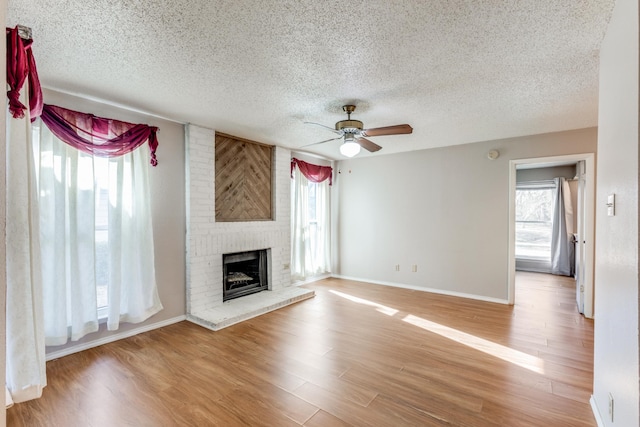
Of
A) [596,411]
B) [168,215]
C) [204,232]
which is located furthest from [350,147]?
[596,411]

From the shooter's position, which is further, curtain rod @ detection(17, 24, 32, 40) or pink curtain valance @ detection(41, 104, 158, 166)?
pink curtain valance @ detection(41, 104, 158, 166)

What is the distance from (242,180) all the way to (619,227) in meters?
4.16

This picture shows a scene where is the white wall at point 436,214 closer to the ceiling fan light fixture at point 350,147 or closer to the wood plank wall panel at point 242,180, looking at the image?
the wood plank wall panel at point 242,180

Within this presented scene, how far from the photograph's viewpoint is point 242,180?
15.0 feet

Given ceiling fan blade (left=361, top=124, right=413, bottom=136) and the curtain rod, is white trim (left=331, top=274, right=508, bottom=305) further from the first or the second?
the curtain rod

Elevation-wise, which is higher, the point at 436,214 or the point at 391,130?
the point at 391,130

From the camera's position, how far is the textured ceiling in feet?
5.43

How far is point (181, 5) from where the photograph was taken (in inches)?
63.7

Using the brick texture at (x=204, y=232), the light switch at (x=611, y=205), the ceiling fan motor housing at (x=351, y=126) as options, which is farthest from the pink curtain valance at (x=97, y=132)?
the light switch at (x=611, y=205)

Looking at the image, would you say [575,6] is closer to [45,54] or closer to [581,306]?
[45,54]

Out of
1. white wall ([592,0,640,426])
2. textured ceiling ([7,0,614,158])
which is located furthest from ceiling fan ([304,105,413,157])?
white wall ([592,0,640,426])

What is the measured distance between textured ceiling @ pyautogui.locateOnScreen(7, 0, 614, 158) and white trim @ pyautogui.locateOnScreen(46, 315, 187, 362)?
2.48 meters

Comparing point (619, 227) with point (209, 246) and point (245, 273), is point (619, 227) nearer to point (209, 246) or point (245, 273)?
point (209, 246)

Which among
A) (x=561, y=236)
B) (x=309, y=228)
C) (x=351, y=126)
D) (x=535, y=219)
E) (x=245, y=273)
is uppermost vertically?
(x=351, y=126)
